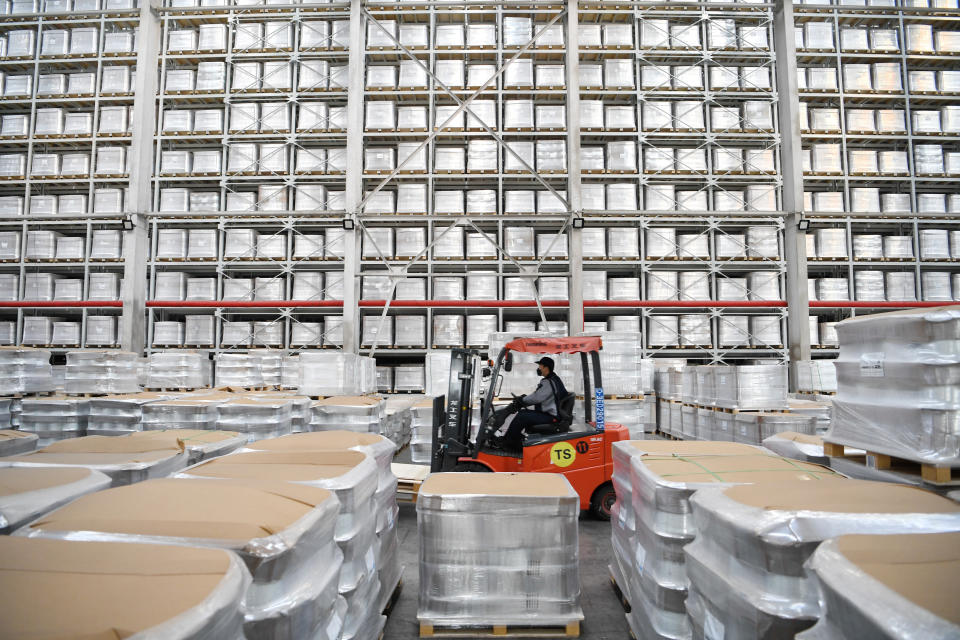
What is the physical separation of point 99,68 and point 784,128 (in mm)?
14490

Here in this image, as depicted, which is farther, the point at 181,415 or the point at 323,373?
the point at 323,373

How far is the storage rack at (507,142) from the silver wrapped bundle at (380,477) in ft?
24.4

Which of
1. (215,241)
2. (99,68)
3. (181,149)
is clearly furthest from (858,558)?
(99,68)

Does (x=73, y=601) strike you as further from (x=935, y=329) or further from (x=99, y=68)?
(x=99, y=68)

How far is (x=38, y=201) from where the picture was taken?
37.3ft

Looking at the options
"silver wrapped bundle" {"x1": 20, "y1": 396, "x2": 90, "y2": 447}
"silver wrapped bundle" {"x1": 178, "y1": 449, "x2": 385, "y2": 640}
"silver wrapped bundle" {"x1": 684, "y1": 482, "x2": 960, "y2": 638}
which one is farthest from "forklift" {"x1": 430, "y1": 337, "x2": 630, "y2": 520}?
"silver wrapped bundle" {"x1": 20, "y1": 396, "x2": 90, "y2": 447}

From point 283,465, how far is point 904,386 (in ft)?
9.35

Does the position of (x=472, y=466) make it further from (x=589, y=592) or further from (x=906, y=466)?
Result: (x=906, y=466)

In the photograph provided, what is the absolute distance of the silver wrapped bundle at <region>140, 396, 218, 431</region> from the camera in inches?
223

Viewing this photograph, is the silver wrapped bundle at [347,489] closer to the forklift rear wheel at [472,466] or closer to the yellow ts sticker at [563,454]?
the forklift rear wheel at [472,466]

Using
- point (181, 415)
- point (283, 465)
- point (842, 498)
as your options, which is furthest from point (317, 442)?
point (181, 415)

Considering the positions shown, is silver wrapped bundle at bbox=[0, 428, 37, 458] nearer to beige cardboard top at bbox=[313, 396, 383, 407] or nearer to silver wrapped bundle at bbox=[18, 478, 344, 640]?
silver wrapped bundle at bbox=[18, 478, 344, 640]

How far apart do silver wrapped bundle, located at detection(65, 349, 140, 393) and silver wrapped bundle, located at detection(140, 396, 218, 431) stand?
2666mm

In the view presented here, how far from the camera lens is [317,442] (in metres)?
2.92
